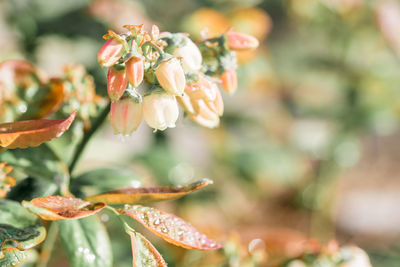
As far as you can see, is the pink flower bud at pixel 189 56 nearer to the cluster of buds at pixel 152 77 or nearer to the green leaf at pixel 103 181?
the cluster of buds at pixel 152 77

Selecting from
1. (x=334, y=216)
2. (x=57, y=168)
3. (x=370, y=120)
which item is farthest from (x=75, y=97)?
(x=334, y=216)

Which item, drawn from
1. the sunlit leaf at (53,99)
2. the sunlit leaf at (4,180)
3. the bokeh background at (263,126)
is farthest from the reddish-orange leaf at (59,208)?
the bokeh background at (263,126)

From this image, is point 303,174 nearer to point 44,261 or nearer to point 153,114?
point 44,261

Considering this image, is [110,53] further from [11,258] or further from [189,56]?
[11,258]

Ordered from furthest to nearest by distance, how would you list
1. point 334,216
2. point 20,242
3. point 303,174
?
point 334,216 < point 303,174 < point 20,242

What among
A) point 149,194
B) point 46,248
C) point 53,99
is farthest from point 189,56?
point 46,248

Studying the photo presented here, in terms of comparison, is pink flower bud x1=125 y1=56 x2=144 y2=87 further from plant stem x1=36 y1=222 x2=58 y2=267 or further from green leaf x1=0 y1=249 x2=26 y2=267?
plant stem x1=36 y1=222 x2=58 y2=267

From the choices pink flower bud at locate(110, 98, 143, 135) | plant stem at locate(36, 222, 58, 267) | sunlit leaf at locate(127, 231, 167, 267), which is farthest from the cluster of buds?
plant stem at locate(36, 222, 58, 267)
